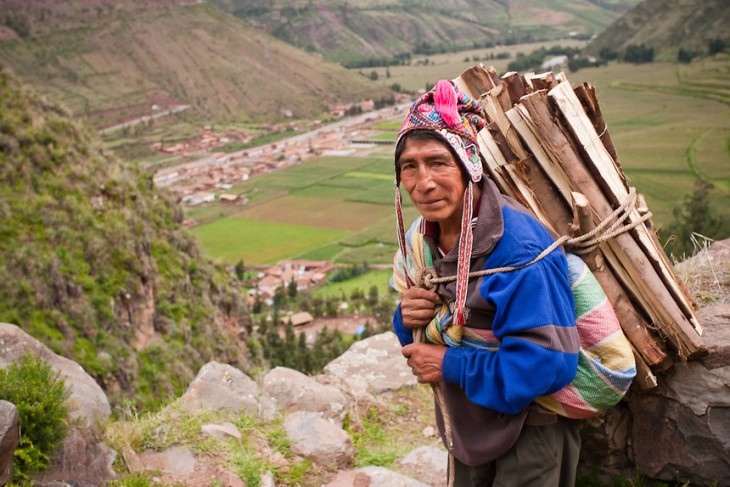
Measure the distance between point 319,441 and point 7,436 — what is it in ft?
5.89

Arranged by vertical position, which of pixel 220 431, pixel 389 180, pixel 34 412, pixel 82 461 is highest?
pixel 34 412

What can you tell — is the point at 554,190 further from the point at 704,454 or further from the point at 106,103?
the point at 106,103

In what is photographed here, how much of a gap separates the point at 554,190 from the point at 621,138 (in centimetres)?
5289

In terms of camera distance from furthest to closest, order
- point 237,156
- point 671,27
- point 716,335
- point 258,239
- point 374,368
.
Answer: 1. point 237,156
2. point 671,27
3. point 258,239
4. point 374,368
5. point 716,335

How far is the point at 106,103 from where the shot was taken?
83.9 meters

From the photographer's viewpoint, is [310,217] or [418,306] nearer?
[418,306]

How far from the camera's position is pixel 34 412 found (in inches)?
106

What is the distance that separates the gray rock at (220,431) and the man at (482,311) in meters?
1.80

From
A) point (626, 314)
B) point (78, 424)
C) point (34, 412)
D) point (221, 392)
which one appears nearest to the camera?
point (626, 314)

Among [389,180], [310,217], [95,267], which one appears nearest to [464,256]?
[95,267]

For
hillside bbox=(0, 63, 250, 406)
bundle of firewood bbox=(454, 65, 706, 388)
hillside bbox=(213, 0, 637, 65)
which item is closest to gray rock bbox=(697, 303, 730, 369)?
bundle of firewood bbox=(454, 65, 706, 388)

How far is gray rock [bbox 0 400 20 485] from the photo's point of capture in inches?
96.8

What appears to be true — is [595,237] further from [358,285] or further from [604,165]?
[358,285]

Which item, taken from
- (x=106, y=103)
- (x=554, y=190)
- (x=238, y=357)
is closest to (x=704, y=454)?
(x=554, y=190)
